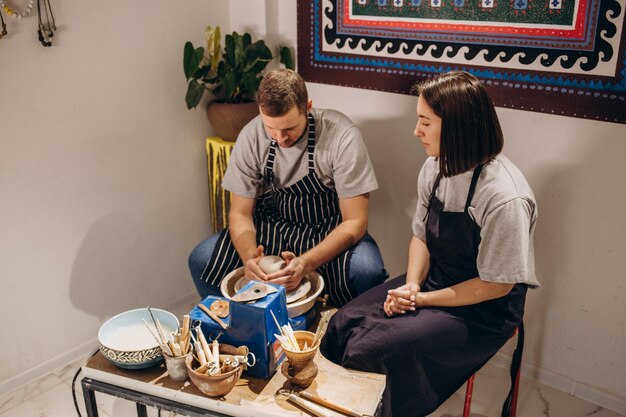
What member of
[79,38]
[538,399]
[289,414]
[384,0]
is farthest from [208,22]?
[538,399]

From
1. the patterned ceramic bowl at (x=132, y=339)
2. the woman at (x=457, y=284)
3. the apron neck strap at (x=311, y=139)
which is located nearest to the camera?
the patterned ceramic bowl at (x=132, y=339)

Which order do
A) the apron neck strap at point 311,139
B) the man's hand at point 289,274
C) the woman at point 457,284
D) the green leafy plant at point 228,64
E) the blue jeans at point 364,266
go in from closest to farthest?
the woman at point 457,284, the man's hand at point 289,274, the blue jeans at point 364,266, the apron neck strap at point 311,139, the green leafy plant at point 228,64

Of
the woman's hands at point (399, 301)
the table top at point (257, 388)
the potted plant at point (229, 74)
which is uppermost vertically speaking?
the potted plant at point (229, 74)

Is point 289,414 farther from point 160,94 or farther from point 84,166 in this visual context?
point 160,94

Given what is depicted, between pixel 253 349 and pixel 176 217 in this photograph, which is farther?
pixel 176 217

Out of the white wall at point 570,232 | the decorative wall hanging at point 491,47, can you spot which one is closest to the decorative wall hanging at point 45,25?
the decorative wall hanging at point 491,47

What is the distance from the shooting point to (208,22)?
9.41 ft

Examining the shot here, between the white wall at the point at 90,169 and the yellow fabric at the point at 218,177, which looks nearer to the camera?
the white wall at the point at 90,169

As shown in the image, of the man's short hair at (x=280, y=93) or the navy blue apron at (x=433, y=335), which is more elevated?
the man's short hair at (x=280, y=93)

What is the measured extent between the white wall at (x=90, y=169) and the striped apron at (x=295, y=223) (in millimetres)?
608

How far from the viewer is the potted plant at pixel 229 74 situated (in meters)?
2.67

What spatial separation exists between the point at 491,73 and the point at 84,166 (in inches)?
66.9

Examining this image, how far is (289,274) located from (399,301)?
1.23 feet

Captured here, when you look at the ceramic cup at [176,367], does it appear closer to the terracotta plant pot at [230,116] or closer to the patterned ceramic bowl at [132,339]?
the patterned ceramic bowl at [132,339]
